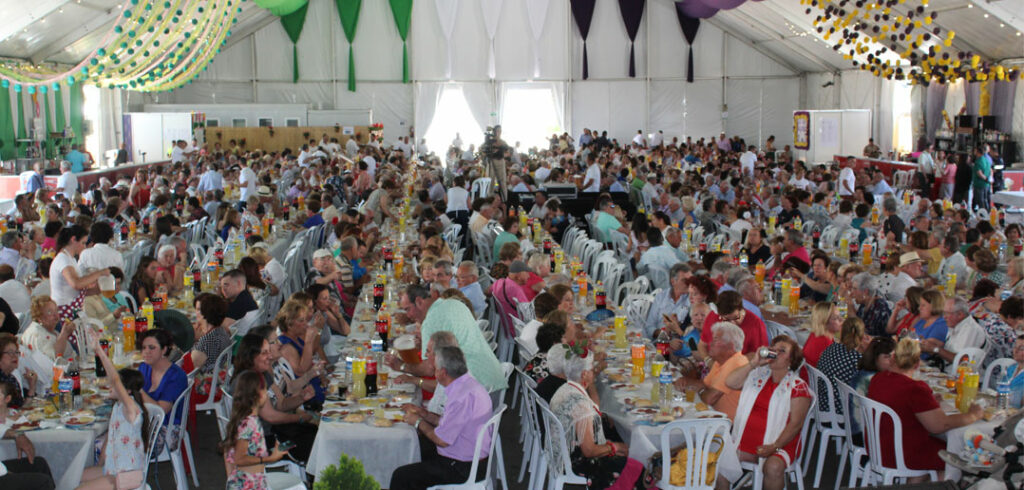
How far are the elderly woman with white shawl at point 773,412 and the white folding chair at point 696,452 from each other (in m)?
0.31

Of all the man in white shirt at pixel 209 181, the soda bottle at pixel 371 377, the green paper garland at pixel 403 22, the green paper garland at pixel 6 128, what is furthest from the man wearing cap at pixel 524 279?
the green paper garland at pixel 403 22

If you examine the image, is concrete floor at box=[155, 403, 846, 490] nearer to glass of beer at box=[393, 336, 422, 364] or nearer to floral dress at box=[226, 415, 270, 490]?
glass of beer at box=[393, 336, 422, 364]

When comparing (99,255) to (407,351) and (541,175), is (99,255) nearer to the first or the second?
(407,351)

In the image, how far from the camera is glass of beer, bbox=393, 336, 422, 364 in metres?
6.04

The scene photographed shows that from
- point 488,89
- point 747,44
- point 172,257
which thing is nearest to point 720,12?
point 747,44

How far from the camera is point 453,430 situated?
4746 mm

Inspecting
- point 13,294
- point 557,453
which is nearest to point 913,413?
point 557,453

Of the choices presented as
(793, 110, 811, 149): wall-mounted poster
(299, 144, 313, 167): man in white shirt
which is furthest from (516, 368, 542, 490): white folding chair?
(793, 110, 811, 149): wall-mounted poster

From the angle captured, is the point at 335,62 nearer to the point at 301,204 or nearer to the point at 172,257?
the point at 301,204

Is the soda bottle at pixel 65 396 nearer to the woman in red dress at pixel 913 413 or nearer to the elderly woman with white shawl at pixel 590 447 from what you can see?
the elderly woman with white shawl at pixel 590 447

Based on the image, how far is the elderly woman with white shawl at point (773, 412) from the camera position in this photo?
4938 mm

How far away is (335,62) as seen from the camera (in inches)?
1177

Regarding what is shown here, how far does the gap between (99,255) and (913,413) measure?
6.14 m

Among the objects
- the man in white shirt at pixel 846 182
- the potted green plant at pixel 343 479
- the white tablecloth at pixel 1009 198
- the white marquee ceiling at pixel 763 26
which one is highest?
the white marquee ceiling at pixel 763 26
